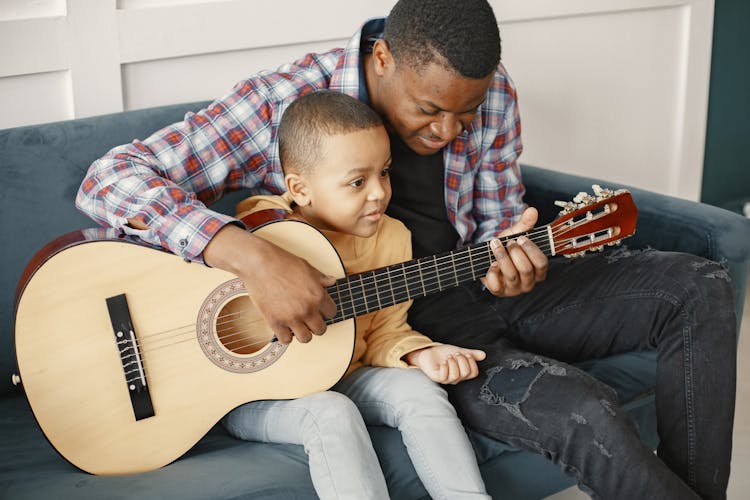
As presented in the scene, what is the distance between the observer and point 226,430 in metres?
1.46

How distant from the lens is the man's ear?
1530 mm

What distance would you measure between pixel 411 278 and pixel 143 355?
467 millimetres

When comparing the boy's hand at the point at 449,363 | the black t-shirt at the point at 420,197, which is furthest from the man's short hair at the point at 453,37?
the boy's hand at the point at 449,363

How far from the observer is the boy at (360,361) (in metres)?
1.28

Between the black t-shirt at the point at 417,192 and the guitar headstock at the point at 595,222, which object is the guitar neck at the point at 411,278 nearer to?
the guitar headstock at the point at 595,222

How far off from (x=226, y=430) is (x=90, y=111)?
2.67 feet

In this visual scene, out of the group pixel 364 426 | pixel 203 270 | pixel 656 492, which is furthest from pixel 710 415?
pixel 203 270

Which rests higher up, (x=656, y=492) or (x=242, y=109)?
(x=242, y=109)

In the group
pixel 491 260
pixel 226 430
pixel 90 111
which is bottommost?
pixel 226 430

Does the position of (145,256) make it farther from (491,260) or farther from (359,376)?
(491,260)

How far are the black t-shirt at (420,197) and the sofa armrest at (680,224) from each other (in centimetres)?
37

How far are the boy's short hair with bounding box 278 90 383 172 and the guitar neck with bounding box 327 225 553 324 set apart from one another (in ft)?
0.74

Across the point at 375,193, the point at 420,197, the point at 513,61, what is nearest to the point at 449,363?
the point at 375,193

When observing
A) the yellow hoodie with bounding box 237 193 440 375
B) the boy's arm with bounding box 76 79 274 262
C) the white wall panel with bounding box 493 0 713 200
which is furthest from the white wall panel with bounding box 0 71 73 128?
the white wall panel with bounding box 493 0 713 200
